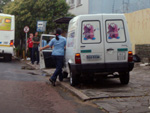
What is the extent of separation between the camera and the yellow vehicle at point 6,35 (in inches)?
834

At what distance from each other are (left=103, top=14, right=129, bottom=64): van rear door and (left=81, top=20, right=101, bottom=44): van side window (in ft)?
0.69

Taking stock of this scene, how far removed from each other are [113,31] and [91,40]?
2.30 ft

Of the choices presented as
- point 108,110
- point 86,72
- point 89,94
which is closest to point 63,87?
point 86,72

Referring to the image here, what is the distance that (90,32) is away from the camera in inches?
350

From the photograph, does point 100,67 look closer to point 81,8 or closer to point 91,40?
point 91,40

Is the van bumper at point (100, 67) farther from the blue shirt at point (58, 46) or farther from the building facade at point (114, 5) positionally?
the building facade at point (114, 5)

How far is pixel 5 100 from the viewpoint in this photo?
7.19 m

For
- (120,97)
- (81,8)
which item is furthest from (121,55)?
(81,8)

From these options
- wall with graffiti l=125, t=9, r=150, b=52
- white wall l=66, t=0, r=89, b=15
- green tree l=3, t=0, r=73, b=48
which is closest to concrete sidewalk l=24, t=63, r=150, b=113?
wall with graffiti l=125, t=9, r=150, b=52

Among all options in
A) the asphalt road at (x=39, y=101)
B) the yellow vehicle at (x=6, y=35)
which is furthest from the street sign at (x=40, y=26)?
the asphalt road at (x=39, y=101)

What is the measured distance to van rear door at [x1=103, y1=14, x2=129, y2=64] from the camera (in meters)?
8.88

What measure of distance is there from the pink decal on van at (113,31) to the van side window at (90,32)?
1.05 ft

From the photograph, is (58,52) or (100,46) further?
(58,52)

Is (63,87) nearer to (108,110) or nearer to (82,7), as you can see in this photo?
(108,110)
